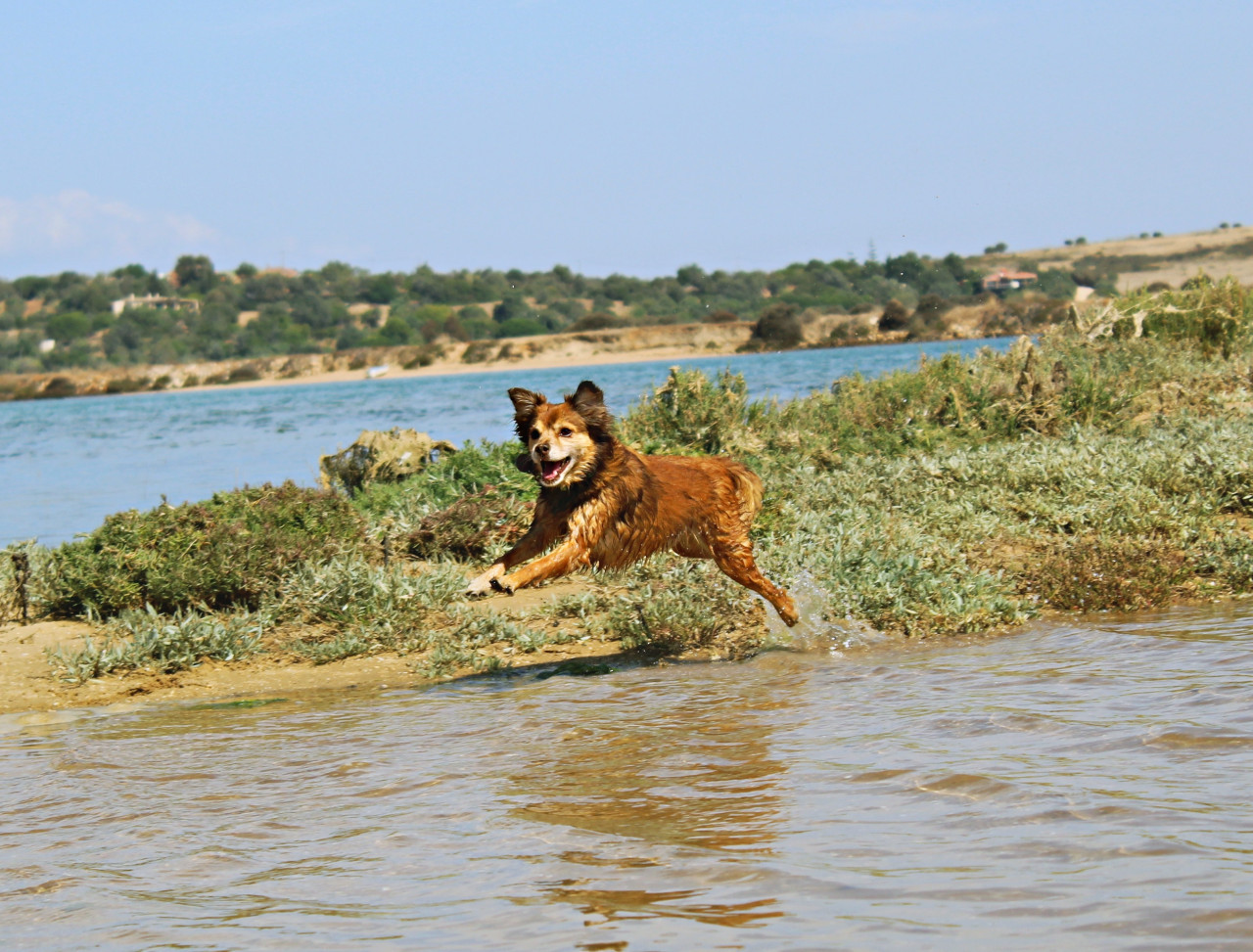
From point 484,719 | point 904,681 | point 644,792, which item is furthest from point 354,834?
point 904,681

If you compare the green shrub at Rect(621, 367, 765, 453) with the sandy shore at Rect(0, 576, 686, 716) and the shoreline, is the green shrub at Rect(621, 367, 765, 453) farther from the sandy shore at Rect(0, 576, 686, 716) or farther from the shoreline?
the shoreline

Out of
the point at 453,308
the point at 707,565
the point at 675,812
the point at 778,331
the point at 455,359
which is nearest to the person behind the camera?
the point at 675,812

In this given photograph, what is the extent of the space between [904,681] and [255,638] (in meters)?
4.35

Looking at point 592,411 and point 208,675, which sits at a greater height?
point 592,411

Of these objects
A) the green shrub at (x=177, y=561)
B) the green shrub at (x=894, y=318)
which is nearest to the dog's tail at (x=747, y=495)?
the green shrub at (x=177, y=561)

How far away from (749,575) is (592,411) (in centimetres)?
170

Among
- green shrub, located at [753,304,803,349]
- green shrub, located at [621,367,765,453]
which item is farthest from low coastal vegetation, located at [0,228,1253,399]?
green shrub, located at [621,367,765,453]

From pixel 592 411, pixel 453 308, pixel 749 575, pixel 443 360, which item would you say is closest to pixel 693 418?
pixel 749 575

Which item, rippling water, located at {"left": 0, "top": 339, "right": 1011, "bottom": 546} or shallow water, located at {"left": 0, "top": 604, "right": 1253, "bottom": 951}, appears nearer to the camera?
shallow water, located at {"left": 0, "top": 604, "right": 1253, "bottom": 951}

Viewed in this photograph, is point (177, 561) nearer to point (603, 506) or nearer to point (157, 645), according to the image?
point (157, 645)

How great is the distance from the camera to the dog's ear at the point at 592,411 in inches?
283

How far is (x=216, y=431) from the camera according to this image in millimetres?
33125

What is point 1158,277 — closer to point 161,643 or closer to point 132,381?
point 132,381

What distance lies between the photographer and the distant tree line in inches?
3447
